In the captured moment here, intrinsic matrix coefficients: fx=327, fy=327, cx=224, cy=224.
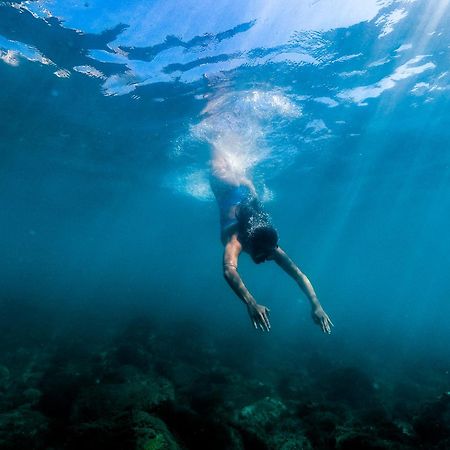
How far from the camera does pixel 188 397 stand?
8.16 metres

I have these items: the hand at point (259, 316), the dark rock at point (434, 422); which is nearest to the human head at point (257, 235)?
the hand at point (259, 316)

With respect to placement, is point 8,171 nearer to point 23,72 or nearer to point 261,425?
point 23,72

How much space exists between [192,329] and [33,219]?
45918mm

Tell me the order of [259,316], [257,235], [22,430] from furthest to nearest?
[257,235]
[22,430]
[259,316]

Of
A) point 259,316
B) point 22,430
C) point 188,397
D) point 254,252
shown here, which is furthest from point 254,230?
point 188,397

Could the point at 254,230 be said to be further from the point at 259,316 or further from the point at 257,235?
the point at 259,316

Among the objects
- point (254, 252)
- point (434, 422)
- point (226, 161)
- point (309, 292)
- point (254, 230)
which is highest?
point (226, 161)

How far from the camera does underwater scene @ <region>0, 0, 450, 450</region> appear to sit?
582 centimetres

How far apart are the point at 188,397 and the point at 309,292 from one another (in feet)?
14.0

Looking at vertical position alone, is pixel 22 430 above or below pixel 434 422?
above

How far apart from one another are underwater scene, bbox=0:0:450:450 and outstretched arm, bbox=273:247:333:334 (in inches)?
1.5

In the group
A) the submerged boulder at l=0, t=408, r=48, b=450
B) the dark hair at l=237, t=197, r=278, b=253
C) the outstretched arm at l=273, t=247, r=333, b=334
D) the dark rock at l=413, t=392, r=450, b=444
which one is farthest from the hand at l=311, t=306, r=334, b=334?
the submerged boulder at l=0, t=408, r=48, b=450

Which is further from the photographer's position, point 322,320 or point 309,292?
point 309,292

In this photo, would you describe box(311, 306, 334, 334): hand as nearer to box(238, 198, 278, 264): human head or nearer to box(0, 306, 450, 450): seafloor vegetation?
box(238, 198, 278, 264): human head
